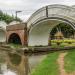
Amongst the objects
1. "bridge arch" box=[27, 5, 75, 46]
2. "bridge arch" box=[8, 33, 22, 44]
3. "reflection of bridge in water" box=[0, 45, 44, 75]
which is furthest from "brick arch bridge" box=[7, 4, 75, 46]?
"reflection of bridge in water" box=[0, 45, 44, 75]

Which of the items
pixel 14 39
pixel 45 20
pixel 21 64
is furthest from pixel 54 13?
pixel 14 39

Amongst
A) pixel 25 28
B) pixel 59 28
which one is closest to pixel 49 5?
pixel 25 28

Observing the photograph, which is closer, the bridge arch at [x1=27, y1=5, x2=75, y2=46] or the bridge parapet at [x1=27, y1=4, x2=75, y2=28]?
the bridge parapet at [x1=27, y1=4, x2=75, y2=28]

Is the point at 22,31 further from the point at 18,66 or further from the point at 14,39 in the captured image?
the point at 18,66

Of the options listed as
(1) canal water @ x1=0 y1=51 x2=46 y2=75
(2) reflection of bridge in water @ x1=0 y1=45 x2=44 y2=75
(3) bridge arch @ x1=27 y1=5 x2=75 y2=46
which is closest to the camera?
(1) canal water @ x1=0 y1=51 x2=46 y2=75

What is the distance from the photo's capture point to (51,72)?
14.3m

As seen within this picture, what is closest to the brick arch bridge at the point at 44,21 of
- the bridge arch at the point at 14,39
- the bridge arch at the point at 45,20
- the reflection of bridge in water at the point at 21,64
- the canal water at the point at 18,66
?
the bridge arch at the point at 45,20

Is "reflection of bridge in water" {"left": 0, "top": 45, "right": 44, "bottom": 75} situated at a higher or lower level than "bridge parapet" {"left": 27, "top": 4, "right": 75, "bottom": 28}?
lower

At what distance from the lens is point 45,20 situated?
29219mm

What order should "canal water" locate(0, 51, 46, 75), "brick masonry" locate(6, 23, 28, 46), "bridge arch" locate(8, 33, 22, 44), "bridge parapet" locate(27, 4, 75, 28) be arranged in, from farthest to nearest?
"bridge arch" locate(8, 33, 22, 44)
"brick masonry" locate(6, 23, 28, 46)
"bridge parapet" locate(27, 4, 75, 28)
"canal water" locate(0, 51, 46, 75)

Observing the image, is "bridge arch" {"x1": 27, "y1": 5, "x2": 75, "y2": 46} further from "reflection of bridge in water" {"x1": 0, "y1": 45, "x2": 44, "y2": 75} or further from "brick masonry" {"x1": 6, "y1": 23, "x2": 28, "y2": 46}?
"reflection of bridge in water" {"x1": 0, "y1": 45, "x2": 44, "y2": 75}

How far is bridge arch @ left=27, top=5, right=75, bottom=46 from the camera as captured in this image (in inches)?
1035

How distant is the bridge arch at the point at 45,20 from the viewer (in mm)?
26281

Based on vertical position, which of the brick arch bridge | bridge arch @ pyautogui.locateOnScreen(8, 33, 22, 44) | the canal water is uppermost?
the brick arch bridge
